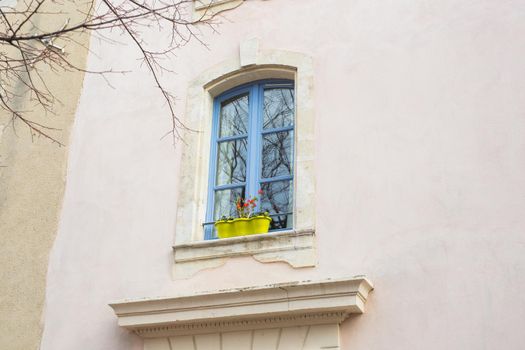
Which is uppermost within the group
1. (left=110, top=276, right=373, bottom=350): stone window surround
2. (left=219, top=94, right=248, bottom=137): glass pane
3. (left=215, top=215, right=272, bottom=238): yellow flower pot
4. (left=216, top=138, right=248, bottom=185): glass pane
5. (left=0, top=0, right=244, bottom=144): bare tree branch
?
(left=0, top=0, right=244, bottom=144): bare tree branch

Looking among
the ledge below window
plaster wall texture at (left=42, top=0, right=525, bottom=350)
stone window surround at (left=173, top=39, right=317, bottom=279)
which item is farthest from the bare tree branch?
the ledge below window

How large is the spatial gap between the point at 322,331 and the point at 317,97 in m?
2.19

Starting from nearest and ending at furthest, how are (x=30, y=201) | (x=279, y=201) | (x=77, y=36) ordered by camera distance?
(x=279, y=201)
(x=30, y=201)
(x=77, y=36)

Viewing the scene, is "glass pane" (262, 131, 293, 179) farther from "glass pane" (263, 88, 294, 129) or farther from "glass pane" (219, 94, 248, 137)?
"glass pane" (219, 94, 248, 137)

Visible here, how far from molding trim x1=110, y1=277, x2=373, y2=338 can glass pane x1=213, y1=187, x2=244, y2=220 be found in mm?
1092

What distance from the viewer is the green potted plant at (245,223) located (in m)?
6.86

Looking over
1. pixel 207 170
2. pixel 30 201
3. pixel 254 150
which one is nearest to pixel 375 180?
pixel 254 150

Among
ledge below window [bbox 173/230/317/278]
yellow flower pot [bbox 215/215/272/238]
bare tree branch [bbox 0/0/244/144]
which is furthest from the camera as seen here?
bare tree branch [bbox 0/0/244/144]

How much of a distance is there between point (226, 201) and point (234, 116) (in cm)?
95

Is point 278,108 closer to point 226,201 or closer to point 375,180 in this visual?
point 226,201

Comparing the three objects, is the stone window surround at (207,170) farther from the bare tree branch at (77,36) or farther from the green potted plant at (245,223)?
the bare tree branch at (77,36)

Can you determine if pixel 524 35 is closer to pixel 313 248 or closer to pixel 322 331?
pixel 313 248

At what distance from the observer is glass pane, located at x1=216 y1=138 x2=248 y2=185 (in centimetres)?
748

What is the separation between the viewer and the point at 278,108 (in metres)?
7.61
